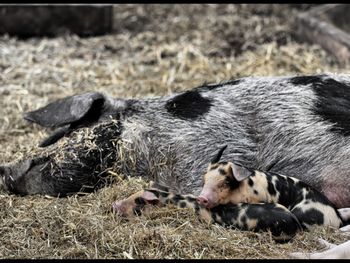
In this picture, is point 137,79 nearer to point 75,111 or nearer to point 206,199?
point 75,111

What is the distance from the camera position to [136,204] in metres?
5.25

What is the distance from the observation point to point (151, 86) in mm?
8672

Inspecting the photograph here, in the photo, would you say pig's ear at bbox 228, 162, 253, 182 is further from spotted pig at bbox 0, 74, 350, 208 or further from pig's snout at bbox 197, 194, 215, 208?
spotted pig at bbox 0, 74, 350, 208

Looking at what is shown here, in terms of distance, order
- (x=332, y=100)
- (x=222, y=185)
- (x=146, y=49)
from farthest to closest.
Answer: (x=146, y=49) < (x=332, y=100) < (x=222, y=185)

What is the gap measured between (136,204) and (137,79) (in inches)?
157

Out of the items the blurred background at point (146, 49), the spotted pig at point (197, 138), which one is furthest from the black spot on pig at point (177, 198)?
the blurred background at point (146, 49)

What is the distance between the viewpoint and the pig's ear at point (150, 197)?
525cm

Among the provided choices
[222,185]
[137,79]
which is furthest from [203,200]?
[137,79]

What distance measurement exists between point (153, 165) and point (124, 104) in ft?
2.23

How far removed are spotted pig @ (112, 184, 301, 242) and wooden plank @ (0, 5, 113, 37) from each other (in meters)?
5.89

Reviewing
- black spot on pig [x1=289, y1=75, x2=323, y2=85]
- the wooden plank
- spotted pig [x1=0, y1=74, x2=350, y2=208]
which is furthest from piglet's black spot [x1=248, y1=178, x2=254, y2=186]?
the wooden plank

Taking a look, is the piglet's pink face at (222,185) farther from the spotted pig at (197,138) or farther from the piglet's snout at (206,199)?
the spotted pig at (197,138)

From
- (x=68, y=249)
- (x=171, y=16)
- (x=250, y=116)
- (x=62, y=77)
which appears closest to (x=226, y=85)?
(x=250, y=116)

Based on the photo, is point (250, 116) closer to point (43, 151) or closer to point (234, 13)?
point (43, 151)
